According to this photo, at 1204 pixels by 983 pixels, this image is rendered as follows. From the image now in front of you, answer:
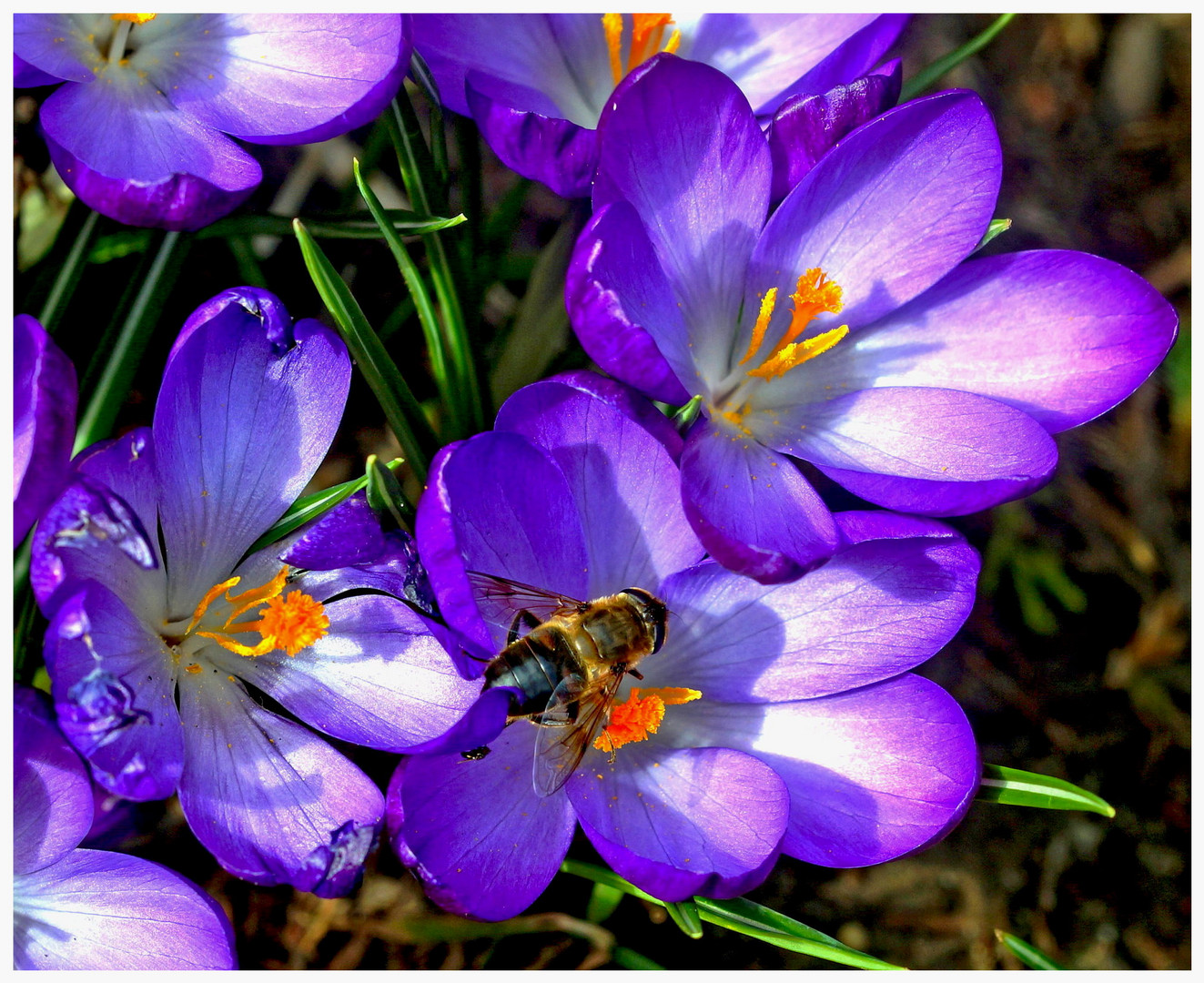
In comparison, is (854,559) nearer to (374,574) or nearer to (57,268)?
(374,574)

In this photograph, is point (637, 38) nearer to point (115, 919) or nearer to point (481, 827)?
point (481, 827)

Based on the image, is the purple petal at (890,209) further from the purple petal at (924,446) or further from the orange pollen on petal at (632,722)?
the orange pollen on petal at (632,722)

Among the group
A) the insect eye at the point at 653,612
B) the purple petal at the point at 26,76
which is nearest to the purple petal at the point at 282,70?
the purple petal at the point at 26,76

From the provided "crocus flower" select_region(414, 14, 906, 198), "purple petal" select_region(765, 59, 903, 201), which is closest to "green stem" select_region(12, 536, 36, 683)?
"crocus flower" select_region(414, 14, 906, 198)

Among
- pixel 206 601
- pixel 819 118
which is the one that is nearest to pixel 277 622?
pixel 206 601

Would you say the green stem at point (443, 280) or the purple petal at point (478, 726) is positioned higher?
the green stem at point (443, 280)

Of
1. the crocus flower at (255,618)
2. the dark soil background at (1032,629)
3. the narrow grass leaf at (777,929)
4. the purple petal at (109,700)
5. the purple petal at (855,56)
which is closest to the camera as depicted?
the purple petal at (109,700)

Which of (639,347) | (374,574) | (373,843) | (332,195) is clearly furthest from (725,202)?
(332,195)
